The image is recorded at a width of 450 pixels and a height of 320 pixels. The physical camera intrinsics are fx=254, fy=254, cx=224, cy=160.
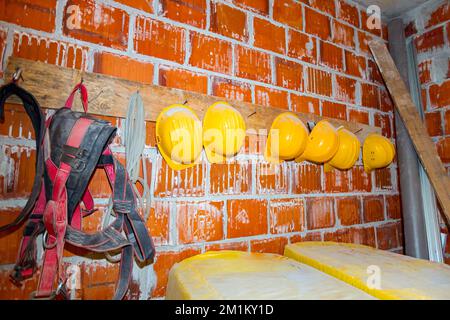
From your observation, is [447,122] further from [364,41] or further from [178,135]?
[178,135]

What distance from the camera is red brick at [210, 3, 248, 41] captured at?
967 millimetres

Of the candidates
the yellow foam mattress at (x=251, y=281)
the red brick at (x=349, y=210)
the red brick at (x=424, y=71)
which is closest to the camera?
the yellow foam mattress at (x=251, y=281)

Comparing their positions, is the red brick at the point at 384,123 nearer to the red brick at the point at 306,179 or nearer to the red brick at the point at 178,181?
the red brick at the point at 306,179

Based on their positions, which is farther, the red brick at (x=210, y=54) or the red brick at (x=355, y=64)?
the red brick at (x=355, y=64)

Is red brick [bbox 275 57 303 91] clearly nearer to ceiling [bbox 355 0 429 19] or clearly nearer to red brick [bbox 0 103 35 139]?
ceiling [bbox 355 0 429 19]

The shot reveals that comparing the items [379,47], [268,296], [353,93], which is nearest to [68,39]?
[268,296]

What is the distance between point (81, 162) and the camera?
647 mm

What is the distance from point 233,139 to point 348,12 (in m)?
1.11

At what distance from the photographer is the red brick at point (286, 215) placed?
1000 millimetres

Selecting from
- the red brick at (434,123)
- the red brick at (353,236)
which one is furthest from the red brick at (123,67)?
the red brick at (434,123)

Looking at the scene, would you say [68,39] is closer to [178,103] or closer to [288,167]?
[178,103]

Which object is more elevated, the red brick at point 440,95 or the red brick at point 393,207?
the red brick at point 440,95

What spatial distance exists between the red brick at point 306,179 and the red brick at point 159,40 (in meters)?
0.64
